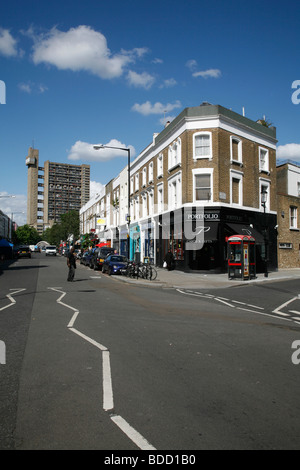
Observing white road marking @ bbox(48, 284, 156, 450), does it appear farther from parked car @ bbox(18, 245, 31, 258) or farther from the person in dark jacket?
parked car @ bbox(18, 245, 31, 258)

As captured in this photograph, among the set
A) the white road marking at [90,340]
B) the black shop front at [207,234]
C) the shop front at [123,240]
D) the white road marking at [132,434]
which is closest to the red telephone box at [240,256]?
the black shop front at [207,234]

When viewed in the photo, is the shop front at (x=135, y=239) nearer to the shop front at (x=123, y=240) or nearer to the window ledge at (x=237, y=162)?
the shop front at (x=123, y=240)

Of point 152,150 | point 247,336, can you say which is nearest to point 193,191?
point 152,150

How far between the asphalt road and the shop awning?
52.1 ft

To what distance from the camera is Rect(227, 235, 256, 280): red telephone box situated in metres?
20.0

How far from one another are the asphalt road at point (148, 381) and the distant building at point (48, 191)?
591 ft

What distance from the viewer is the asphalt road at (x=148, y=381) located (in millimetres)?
3234

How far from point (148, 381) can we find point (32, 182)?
190 metres

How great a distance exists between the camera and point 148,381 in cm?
461

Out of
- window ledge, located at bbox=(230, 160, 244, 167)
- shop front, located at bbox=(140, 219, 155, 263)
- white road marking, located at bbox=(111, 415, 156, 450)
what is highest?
window ledge, located at bbox=(230, 160, 244, 167)

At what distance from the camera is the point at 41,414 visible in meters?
3.63

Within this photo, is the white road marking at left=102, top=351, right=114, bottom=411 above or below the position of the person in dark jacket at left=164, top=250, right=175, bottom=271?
below

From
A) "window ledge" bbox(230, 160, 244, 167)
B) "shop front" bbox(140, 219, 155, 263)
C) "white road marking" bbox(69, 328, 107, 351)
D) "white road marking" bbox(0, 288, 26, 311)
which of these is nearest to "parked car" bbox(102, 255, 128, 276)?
"shop front" bbox(140, 219, 155, 263)
